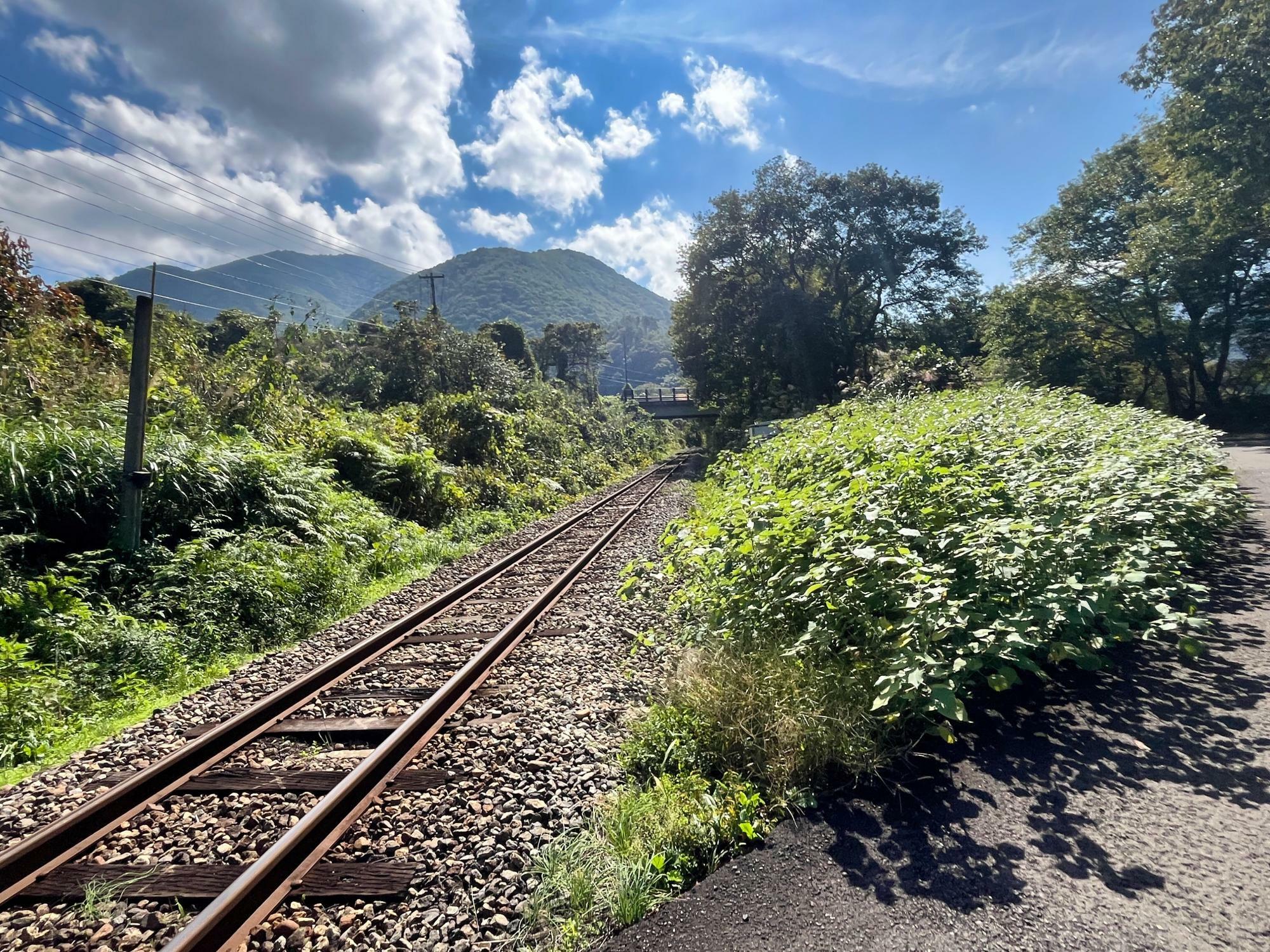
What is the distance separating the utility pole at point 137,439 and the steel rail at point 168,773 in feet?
9.54

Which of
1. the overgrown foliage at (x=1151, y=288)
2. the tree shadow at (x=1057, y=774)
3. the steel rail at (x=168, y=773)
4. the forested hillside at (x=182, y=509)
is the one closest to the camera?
the tree shadow at (x=1057, y=774)

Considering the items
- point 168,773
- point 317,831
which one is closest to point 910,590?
point 317,831

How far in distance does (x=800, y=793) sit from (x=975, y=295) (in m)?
37.9

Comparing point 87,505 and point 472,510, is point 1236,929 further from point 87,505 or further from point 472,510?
point 472,510

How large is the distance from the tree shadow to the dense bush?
221 mm

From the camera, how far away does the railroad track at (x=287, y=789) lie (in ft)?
9.53

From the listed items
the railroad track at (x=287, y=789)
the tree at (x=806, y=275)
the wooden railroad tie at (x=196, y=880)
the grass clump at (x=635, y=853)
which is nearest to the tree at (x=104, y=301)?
the tree at (x=806, y=275)

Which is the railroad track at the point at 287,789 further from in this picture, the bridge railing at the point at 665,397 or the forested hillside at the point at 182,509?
the bridge railing at the point at 665,397

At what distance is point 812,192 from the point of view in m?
29.9

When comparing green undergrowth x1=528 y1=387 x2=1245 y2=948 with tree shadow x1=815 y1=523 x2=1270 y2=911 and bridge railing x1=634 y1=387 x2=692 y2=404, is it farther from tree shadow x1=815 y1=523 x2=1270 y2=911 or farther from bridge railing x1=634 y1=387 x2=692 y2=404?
bridge railing x1=634 y1=387 x2=692 y2=404

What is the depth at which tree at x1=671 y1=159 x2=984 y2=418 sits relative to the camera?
2814 cm

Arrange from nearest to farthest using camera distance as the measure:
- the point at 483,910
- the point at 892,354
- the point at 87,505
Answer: the point at 483,910 → the point at 87,505 → the point at 892,354

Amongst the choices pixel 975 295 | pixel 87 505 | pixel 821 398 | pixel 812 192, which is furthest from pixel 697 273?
pixel 87 505

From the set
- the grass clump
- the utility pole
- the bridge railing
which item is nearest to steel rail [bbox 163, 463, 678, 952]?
the grass clump
